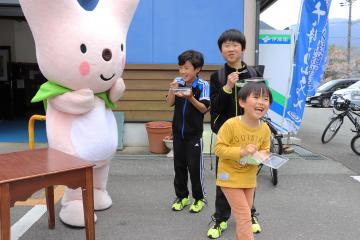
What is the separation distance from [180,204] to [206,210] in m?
0.30

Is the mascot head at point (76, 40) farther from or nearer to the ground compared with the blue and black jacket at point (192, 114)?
farther from the ground

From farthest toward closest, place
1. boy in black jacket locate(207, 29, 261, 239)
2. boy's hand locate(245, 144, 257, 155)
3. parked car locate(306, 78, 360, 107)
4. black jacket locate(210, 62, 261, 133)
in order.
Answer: parked car locate(306, 78, 360, 107), black jacket locate(210, 62, 261, 133), boy in black jacket locate(207, 29, 261, 239), boy's hand locate(245, 144, 257, 155)

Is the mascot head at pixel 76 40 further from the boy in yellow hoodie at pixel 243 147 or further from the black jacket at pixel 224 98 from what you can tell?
the boy in yellow hoodie at pixel 243 147

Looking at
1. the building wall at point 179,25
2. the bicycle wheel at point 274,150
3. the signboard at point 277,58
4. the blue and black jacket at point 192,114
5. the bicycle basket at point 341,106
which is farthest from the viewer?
the bicycle basket at point 341,106

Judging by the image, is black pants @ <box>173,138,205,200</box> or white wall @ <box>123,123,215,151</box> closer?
black pants @ <box>173,138,205,200</box>

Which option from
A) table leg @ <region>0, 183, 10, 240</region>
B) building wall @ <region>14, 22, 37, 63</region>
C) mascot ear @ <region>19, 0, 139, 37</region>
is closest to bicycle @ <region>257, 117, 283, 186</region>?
mascot ear @ <region>19, 0, 139, 37</region>

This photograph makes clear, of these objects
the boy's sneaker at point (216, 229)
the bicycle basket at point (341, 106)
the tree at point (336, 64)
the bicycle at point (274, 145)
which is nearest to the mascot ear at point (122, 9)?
the boy's sneaker at point (216, 229)

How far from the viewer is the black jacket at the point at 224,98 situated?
366cm

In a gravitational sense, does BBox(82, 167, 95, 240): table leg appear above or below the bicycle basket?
below

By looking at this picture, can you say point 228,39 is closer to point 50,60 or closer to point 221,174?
point 221,174

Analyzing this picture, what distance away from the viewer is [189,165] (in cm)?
429

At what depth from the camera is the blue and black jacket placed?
13.8 ft

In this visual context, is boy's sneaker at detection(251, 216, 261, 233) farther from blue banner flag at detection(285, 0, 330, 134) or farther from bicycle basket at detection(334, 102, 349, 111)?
bicycle basket at detection(334, 102, 349, 111)

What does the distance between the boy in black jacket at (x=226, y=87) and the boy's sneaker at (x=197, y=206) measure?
491 millimetres
